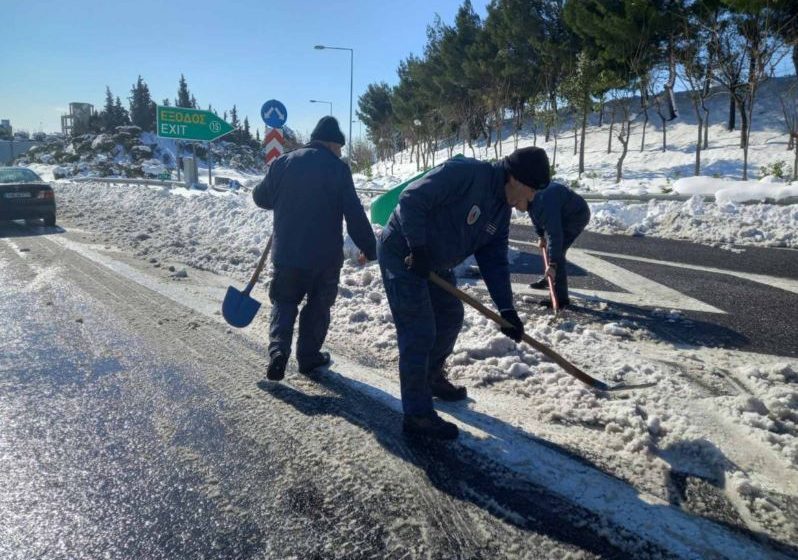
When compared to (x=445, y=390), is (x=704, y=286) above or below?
above

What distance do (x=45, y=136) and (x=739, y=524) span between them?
328ft

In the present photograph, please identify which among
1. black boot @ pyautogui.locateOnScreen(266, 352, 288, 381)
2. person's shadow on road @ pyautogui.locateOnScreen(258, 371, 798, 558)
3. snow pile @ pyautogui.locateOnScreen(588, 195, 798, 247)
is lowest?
person's shadow on road @ pyautogui.locateOnScreen(258, 371, 798, 558)

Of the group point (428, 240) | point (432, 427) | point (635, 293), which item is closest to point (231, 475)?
point (432, 427)

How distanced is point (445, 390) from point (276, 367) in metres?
1.17

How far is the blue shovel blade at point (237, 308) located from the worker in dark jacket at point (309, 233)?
0.66 m

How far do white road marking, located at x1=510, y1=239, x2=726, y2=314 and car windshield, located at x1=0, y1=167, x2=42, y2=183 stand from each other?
11750 mm

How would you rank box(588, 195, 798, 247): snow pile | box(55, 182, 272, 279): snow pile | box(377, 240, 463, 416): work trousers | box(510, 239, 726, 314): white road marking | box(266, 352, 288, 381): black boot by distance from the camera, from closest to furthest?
box(377, 240, 463, 416): work trousers < box(266, 352, 288, 381): black boot < box(510, 239, 726, 314): white road marking < box(55, 182, 272, 279): snow pile < box(588, 195, 798, 247): snow pile

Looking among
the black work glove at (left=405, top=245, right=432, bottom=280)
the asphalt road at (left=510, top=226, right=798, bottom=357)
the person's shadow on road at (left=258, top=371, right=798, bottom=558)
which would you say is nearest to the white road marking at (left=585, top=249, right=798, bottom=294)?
the asphalt road at (left=510, top=226, right=798, bottom=357)

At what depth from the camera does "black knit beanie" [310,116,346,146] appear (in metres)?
3.95

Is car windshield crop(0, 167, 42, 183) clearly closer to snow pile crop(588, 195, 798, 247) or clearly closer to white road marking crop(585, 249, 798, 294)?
white road marking crop(585, 249, 798, 294)

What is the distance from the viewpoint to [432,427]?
9.65ft

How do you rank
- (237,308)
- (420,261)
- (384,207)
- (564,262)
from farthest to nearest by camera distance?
(384,207) → (564,262) → (237,308) → (420,261)

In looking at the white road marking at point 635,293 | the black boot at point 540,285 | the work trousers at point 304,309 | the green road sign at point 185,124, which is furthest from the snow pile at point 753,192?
the green road sign at point 185,124

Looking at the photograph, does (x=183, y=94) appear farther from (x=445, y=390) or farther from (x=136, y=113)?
(x=445, y=390)
